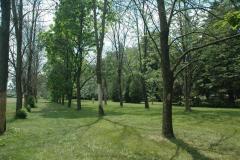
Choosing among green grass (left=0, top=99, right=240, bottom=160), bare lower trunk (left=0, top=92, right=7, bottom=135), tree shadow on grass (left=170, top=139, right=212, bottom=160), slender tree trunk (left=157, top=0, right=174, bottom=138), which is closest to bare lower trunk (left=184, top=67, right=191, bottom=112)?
green grass (left=0, top=99, right=240, bottom=160)

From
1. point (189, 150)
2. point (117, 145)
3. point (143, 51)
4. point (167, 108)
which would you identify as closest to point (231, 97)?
point (143, 51)

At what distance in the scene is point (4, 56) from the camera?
44.0 ft

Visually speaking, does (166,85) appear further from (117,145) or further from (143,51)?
(143,51)

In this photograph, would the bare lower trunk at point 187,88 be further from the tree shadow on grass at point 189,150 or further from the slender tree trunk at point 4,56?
the slender tree trunk at point 4,56

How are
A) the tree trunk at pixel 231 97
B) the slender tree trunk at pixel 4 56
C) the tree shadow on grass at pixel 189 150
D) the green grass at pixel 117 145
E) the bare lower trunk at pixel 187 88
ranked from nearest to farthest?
the green grass at pixel 117 145 → the tree shadow on grass at pixel 189 150 → the slender tree trunk at pixel 4 56 → the bare lower trunk at pixel 187 88 → the tree trunk at pixel 231 97

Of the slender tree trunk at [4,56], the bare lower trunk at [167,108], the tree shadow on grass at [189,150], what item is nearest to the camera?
the tree shadow on grass at [189,150]

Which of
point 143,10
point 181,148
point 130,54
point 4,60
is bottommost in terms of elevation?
point 181,148

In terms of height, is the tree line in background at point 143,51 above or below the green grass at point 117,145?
above

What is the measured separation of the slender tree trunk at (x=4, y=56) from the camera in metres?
13.1

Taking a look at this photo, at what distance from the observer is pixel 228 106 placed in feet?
142

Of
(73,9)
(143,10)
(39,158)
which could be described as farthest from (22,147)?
(73,9)

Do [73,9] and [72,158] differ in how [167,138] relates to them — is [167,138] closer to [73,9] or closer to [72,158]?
[72,158]

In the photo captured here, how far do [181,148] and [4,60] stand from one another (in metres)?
7.68

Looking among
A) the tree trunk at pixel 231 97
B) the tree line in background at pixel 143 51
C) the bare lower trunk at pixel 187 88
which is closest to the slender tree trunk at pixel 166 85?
the tree line in background at pixel 143 51
